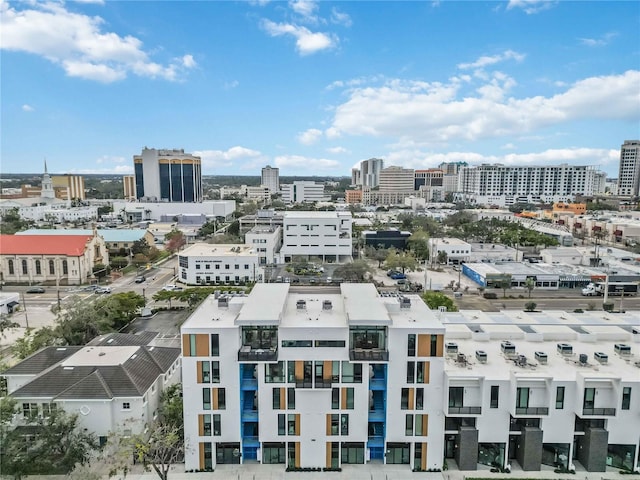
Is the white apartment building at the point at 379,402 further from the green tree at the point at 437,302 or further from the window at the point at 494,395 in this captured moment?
the green tree at the point at 437,302

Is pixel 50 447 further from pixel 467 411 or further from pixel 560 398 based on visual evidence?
pixel 560 398

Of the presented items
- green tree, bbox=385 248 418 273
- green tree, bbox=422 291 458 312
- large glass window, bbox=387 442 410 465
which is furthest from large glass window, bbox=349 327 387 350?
green tree, bbox=385 248 418 273

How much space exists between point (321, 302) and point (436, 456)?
7.49 m

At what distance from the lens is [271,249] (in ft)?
172

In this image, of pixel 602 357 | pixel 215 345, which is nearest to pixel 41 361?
pixel 215 345

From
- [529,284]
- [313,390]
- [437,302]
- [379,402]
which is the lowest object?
[529,284]

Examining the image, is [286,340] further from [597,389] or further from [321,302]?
A: [597,389]

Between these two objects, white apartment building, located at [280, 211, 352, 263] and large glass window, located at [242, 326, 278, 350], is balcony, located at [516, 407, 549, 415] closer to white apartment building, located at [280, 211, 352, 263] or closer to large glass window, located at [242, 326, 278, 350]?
large glass window, located at [242, 326, 278, 350]

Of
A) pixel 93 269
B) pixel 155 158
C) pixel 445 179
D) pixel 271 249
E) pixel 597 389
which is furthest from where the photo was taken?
pixel 445 179

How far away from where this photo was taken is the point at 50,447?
14.9m

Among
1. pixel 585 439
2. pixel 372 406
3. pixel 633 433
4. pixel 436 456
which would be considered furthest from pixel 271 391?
pixel 633 433

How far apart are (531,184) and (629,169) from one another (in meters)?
29.4

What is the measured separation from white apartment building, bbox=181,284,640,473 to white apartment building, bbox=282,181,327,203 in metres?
125

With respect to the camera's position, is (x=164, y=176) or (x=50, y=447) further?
(x=164, y=176)
